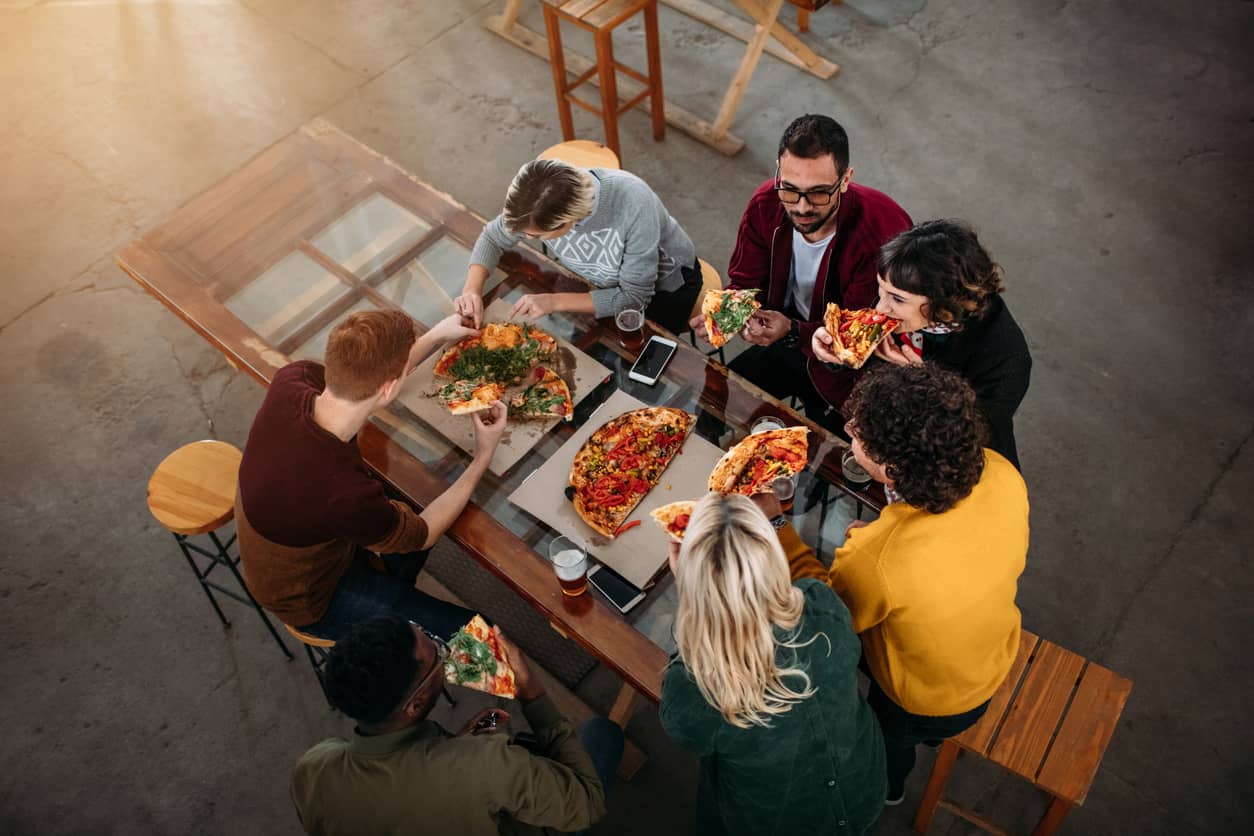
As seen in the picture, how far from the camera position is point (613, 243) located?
3.69 meters

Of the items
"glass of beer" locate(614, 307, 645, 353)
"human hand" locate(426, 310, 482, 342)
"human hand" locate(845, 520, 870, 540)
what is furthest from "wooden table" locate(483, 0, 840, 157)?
"human hand" locate(845, 520, 870, 540)

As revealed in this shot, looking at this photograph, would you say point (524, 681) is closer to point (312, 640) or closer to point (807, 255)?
point (312, 640)

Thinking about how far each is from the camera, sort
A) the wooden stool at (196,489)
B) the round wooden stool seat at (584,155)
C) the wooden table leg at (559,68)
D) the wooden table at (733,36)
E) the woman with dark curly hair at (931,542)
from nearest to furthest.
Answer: the woman with dark curly hair at (931,542)
the wooden stool at (196,489)
the round wooden stool seat at (584,155)
the wooden table leg at (559,68)
the wooden table at (733,36)

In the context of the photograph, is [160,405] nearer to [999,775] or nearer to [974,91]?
[999,775]

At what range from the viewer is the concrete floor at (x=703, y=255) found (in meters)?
3.82

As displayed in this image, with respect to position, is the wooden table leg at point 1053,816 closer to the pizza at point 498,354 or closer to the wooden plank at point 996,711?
the wooden plank at point 996,711

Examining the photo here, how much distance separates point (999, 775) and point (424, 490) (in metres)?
2.60

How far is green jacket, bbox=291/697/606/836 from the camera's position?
2350mm

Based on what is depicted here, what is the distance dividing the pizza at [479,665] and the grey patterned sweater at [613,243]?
55.0 inches

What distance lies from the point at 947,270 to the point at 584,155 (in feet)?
7.11

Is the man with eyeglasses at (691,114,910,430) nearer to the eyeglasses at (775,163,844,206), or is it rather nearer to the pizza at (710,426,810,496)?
the eyeglasses at (775,163,844,206)

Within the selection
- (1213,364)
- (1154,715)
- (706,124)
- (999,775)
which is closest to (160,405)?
(706,124)

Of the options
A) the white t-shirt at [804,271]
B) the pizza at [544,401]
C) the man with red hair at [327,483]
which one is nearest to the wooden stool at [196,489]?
the man with red hair at [327,483]

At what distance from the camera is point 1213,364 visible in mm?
4680
